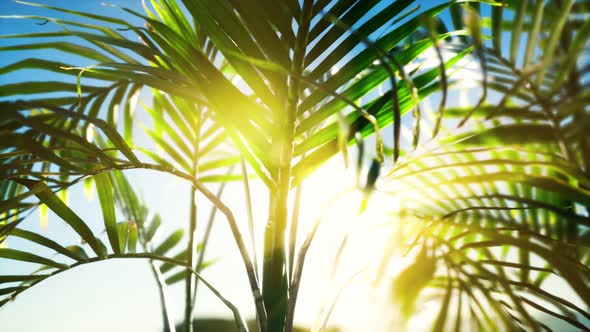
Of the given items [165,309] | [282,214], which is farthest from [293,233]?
[165,309]

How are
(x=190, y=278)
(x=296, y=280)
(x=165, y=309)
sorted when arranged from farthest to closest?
(x=190, y=278) → (x=165, y=309) → (x=296, y=280)

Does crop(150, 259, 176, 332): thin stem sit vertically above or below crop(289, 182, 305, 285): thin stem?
below

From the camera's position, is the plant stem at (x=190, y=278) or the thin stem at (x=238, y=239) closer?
the thin stem at (x=238, y=239)

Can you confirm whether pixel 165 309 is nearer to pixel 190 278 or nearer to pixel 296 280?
pixel 190 278

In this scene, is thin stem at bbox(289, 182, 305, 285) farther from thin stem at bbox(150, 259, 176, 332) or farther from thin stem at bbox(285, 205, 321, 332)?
thin stem at bbox(150, 259, 176, 332)

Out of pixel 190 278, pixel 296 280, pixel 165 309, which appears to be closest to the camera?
pixel 296 280

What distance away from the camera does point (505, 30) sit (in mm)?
673

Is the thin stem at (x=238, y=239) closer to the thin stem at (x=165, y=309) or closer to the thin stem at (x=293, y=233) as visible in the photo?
the thin stem at (x=293, y=233)

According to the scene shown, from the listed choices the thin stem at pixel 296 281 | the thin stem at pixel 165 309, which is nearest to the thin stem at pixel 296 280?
the thin stem at pixel 296 281

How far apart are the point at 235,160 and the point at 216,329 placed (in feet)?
4.83

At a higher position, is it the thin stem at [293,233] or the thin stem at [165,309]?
the thin stem at [293,233]

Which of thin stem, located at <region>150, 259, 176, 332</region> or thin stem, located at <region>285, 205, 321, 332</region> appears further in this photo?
thin stem, located at <region>150, 259, 176, 332</region>

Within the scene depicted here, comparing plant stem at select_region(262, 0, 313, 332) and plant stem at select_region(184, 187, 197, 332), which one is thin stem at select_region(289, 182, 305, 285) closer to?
plant stem at select_region(262, 0, 313, 332)

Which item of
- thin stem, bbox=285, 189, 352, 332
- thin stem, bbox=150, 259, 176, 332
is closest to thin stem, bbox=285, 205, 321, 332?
thin stem, bbox=285, 189, 352, 332
